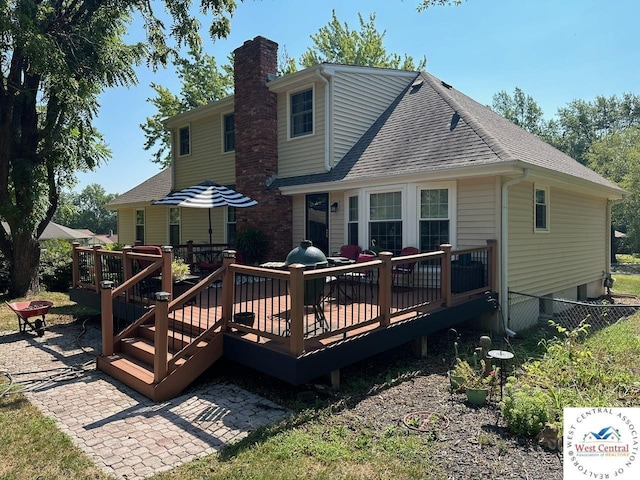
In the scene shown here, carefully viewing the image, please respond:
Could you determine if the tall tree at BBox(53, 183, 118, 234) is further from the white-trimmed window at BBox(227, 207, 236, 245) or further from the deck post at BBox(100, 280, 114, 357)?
the deck post at BBox(100, 280, 114, 357)

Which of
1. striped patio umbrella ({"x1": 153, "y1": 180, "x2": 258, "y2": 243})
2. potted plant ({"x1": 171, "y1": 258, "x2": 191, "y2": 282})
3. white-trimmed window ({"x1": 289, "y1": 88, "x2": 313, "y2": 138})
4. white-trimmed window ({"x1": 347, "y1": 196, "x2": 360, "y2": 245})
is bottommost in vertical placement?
potted plant ({"x1": 171, "y1": 258, "x2": 191, "y2": 282})

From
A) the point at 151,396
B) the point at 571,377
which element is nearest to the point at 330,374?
the point at 151,396

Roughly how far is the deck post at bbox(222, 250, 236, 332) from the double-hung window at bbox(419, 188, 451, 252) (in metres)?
4.77

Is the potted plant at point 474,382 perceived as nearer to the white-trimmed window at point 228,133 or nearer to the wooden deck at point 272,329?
the wooden deck at point 272,329

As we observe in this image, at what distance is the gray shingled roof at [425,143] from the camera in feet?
25.6

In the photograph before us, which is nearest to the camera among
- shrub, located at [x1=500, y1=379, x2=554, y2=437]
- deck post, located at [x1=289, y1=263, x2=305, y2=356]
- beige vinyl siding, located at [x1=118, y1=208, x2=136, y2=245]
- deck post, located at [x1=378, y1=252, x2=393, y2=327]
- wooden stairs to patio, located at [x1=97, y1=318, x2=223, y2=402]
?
shrub, located at [x1=500, y1=379, x2=554, y2=437]

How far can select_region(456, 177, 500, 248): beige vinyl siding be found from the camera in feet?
24.8

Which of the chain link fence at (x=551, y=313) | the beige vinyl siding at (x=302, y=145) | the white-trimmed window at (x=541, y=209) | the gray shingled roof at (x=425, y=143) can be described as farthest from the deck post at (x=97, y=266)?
the white-trimmed window at (x=541, y=209)

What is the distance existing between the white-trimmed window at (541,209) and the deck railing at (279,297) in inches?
85.0

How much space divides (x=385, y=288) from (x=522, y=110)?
52.5 m

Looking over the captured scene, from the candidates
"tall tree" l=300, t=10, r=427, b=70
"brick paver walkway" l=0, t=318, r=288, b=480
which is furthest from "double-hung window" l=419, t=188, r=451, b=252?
"tall tree" l=300, t=10, r=427, b=70

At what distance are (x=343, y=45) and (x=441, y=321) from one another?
23.5 m

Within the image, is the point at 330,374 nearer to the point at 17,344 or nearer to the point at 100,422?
the point at 100,422

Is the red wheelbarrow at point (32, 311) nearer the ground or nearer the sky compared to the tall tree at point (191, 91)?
nearer the ground
